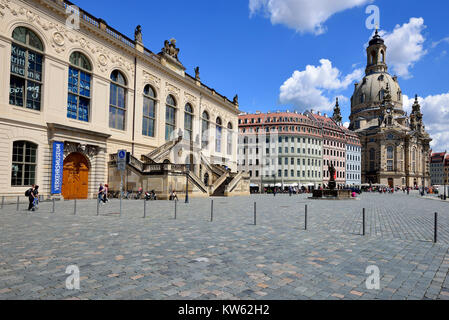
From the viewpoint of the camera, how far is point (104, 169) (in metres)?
30.1

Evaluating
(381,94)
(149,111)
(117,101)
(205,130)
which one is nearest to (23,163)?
(117,101)

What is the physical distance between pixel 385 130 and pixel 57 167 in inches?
5168

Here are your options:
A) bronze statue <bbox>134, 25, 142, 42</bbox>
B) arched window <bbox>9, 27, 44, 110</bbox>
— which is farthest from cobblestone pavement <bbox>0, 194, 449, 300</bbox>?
bronze statue <bbox>134, 25, 142, 42</bbox>

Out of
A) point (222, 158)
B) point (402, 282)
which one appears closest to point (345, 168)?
point (222, 158)

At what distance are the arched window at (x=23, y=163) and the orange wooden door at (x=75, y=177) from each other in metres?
2.98

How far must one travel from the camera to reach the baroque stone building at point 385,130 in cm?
12625

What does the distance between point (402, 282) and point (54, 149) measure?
26.1 m

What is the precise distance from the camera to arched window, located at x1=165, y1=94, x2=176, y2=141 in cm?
4084

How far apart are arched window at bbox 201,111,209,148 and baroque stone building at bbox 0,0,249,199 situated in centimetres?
570

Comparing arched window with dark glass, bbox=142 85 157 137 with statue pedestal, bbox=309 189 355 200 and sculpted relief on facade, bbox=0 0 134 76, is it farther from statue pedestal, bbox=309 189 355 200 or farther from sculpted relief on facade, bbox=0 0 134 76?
statue pedestal, bbox=309 189 355 200

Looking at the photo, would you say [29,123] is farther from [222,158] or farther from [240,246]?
[222,158]

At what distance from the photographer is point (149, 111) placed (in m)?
37.7

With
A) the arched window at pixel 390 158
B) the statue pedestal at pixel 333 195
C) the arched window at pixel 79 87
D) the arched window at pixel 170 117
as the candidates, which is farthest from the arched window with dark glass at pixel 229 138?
the arched window at pixel 390 158

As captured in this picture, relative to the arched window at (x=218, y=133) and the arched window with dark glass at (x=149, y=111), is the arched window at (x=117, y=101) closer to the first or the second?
the arched window with dark glass at (x=149, y=111)
